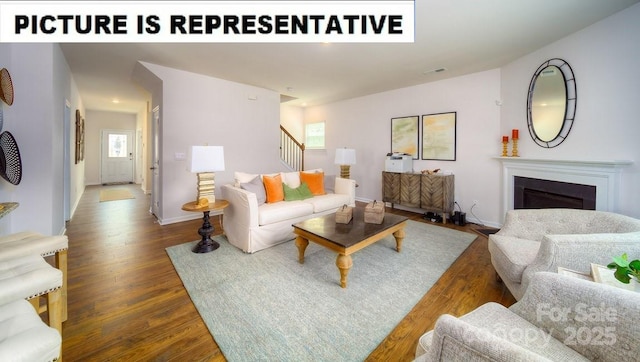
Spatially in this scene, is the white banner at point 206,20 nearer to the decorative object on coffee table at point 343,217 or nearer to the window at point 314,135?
the decorative object on coffee table at point 343,217

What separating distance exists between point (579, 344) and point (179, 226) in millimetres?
4411

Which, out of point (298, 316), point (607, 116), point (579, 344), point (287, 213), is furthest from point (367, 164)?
point (579, 344)

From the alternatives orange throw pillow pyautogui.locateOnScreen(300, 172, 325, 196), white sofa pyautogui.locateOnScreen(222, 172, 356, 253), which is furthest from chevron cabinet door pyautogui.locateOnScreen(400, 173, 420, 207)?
white sofa pyautogui.locateOnScreen(222, 172, 356, 253)

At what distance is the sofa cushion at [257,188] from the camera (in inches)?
127

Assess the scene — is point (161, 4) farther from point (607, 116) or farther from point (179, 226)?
point (607, 116)

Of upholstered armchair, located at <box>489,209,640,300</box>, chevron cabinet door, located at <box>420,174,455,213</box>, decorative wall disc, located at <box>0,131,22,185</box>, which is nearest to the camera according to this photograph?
upholstered armchair, located at <box>489,209,640,300</box>

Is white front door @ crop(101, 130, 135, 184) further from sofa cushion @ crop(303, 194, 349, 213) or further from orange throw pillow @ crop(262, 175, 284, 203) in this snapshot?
sofa cushion @ crop(303, 194, 349, 213)

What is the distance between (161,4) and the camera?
2273 mm

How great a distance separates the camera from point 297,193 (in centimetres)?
365

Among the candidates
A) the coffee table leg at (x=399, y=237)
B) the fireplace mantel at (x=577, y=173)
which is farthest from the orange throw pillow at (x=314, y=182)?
the fireplace mantel at (x=577, y=173)

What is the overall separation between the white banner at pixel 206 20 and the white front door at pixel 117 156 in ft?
24.4

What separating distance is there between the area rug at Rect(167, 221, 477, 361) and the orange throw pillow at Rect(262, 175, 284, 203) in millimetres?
694

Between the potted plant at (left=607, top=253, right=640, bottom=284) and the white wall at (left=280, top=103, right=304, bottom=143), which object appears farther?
the white wall at (left=280, top=103, right=304, bottom=143)

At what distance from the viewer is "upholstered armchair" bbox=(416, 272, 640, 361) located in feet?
2.21
